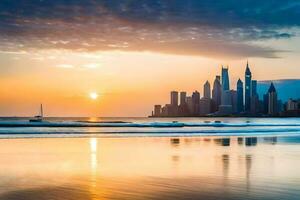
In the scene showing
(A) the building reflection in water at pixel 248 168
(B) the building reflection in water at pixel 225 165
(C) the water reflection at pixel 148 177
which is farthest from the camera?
(B) the building reflection in water at pixel 225 165

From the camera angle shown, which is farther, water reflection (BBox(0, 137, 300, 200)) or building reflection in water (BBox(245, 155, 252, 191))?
building reflection in water (BBox(245, 155, 252, 191))

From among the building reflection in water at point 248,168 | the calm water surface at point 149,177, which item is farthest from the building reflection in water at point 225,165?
the building reflection in water at point 248,168

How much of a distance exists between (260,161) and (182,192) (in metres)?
8.22

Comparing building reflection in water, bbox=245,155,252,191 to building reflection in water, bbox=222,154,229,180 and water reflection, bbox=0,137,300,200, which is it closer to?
water reflection, bbox=0,137,300,200

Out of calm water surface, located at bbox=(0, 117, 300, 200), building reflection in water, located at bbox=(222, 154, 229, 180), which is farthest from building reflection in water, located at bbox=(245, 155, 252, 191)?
building reflection in water, located at bbox=(222, 154, 229, 180)

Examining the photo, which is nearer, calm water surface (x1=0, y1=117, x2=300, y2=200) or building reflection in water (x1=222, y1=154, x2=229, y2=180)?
calm water surface (x1=0, y1=117, x2=300, y2=200)

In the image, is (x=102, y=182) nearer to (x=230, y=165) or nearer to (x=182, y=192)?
(x=182, y=192)

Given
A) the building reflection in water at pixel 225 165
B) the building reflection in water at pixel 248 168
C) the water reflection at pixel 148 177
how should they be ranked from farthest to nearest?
the building reflection in water at pixel 225 165 < the building reflection in water at pixel 248 168 < the water reflection at pixel 148 177

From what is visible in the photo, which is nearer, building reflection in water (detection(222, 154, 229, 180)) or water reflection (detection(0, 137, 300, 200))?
water reflection (detection(0, 137, 300, 200))

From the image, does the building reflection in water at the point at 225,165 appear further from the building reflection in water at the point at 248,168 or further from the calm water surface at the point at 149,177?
the building reflection in water at the point at 248,168

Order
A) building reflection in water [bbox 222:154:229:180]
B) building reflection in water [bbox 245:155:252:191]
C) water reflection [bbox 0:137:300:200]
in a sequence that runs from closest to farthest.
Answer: water reflection [bbox 0:137:300:200] → building reflection in water [bbox 245:155:252:191] → building reflection in water [bbox 222:154:229:180]

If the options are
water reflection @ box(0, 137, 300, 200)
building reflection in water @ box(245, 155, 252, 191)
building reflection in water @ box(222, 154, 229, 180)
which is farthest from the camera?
building reflection in water @ box(222, 154, 229, 180)

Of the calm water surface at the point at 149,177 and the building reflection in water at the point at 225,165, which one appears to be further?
the building reflection in water at the point at 225,165

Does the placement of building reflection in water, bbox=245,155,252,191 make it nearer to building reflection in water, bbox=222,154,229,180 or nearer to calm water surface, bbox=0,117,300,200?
calm water surface, bbox=0,117,300,200
